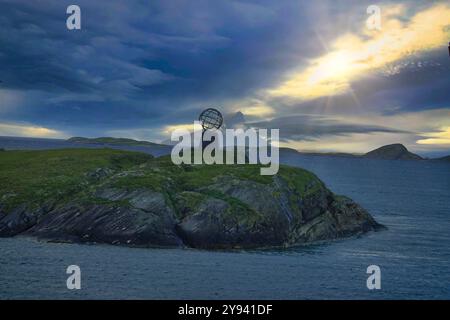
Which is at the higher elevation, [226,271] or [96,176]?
[96,176]

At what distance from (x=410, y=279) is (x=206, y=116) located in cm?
5312

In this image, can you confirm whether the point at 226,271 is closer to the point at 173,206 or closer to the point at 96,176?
the point at 173,206

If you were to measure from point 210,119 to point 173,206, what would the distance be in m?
28.4

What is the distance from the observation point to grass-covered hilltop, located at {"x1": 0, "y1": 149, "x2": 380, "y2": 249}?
223 feet

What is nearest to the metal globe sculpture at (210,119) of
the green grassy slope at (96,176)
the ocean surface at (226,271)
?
the green grassy slope at (96,176)

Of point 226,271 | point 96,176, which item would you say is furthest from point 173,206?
point 96,176

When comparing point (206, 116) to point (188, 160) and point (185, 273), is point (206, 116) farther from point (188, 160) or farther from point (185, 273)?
point (185, 273)

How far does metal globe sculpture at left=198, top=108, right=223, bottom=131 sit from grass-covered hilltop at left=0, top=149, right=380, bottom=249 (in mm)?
9819

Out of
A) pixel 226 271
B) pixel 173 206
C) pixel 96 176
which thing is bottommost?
pixel 226 271

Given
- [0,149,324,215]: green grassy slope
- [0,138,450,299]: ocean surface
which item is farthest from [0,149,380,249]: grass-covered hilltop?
[0,138,450,299]: ocean surface

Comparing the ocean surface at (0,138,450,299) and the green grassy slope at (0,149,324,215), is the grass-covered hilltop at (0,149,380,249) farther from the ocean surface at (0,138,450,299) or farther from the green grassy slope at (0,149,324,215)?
the ocean surface at (0,138,450,299)

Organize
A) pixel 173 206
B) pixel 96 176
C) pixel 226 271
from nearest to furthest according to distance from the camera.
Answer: pixel 226 271, pixel 173 206, pixel 96 176

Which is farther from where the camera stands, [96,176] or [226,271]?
[96,176]

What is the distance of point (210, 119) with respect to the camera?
96188 millimetres
